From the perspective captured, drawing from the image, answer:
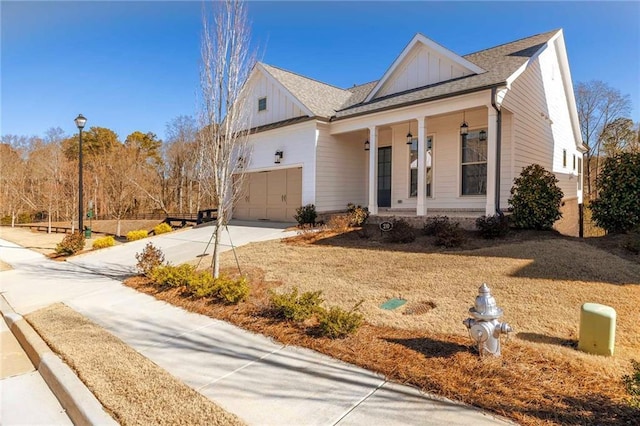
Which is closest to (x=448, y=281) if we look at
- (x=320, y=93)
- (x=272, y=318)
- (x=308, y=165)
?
(x=272, y=318)

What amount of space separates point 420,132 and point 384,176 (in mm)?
3141

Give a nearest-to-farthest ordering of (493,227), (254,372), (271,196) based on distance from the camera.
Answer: (254,372)
(493,227)
(271,196)

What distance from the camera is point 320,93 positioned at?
1527cm

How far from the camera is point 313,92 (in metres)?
15.0

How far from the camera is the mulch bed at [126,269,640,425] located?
8.06 ft

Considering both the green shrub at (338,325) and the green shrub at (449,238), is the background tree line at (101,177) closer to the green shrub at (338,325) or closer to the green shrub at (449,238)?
the green shrub at (449,238)

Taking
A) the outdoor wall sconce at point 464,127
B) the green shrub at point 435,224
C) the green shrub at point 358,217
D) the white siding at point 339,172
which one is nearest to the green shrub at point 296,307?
the green shrub at point 435,224

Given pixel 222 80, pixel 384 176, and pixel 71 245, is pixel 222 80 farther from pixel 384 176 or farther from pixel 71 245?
pixel 71 245

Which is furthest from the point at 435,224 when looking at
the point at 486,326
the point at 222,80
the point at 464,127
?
the point at 222,80

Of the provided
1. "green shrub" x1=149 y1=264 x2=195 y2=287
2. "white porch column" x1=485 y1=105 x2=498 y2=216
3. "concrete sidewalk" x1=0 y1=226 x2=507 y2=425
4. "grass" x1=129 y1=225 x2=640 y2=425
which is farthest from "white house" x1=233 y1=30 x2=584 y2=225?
"concrete sidewalk" x1=0 y1=226 x2=507 y2=425

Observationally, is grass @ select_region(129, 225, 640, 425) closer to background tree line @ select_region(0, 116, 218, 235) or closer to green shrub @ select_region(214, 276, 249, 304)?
green shrub @ select_region(214, 276, 249, 304)

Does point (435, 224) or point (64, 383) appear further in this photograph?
point (435, 224)

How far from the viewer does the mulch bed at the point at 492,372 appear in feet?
8.06

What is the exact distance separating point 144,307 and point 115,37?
1065cm
